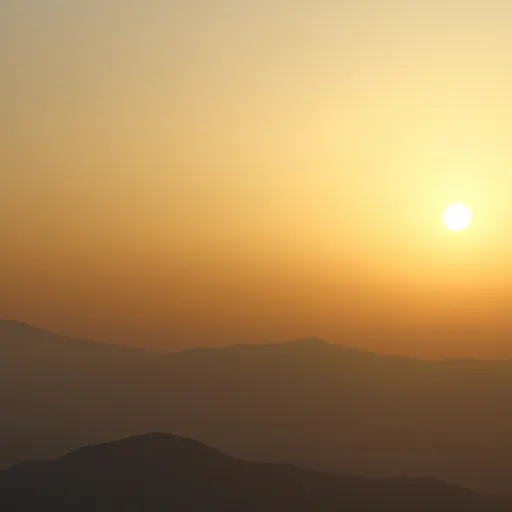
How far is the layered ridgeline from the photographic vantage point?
24078mm

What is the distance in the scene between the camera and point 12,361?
25.5 m

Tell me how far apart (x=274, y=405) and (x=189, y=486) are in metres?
4.96

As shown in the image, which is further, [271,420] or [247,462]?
[271,420]

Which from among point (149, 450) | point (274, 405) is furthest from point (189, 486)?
point (274, 405)

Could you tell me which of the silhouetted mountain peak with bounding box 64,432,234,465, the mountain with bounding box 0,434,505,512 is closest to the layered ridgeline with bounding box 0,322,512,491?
the silhouetted mountain peak with bounding box 64,432,234,465

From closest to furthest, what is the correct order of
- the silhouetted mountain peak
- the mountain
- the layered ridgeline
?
the mountain → the silhouetted mountain peak → the layered ridgeline

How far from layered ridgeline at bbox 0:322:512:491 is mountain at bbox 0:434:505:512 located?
2.06 feet

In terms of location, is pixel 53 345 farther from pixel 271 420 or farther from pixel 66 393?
pixel 271 420

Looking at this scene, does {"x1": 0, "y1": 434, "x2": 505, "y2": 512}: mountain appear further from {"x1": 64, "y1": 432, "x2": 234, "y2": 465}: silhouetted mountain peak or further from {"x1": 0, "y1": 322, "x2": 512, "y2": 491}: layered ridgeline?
{"x1": 0, "y1": 322, "x2": 512, "y2": 491}: layered ridgeline

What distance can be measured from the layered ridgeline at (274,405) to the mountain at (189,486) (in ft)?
2.06

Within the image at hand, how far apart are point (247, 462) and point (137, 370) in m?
4.99

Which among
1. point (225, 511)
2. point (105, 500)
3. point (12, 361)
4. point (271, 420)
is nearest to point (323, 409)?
point (271, 420)

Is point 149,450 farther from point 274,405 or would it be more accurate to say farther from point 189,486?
point 274,405

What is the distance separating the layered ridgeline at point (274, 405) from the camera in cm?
2408
